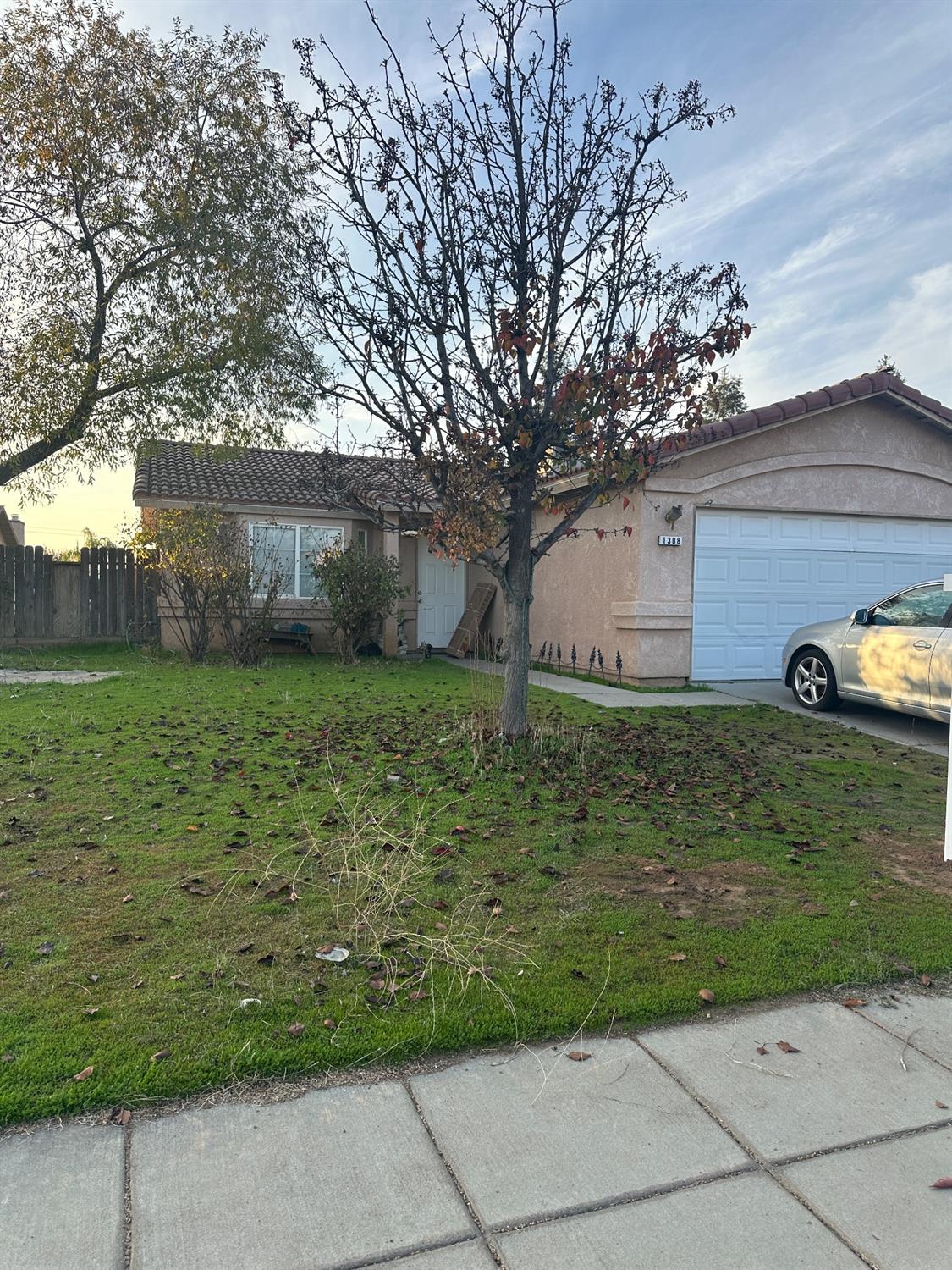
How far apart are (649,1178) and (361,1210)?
2.44 feet

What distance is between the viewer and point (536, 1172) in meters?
2.27

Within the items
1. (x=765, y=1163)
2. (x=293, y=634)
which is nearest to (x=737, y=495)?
(x=293, y=634)

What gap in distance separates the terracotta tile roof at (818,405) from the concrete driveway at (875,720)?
3289mm

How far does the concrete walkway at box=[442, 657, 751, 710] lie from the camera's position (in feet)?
33.3

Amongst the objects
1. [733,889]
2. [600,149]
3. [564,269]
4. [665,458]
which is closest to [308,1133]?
[733,889]

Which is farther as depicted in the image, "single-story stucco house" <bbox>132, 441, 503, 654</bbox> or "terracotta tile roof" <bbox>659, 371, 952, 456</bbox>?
"single-story stucco house" <bbox>132, 441, 503, 654</bbox>

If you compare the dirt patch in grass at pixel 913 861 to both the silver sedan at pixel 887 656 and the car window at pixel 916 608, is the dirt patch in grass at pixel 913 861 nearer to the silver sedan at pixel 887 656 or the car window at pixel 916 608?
the silver sedan at pixel 887 656

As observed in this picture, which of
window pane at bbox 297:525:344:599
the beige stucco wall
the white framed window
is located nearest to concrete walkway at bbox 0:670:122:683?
the white framed window

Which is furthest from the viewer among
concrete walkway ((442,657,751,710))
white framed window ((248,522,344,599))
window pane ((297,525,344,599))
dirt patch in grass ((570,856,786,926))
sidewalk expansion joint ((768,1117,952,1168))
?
window pane ((297,525,344,599))

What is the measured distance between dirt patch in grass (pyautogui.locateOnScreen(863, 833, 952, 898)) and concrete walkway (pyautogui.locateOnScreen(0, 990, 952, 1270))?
1.76m

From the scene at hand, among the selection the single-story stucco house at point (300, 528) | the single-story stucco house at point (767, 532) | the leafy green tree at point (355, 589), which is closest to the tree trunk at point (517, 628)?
the single-story stucco house at point (767, 532)

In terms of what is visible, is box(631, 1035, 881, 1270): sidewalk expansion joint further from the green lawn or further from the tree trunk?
the tree trunk

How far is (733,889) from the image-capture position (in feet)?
14.0

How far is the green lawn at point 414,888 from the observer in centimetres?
291
